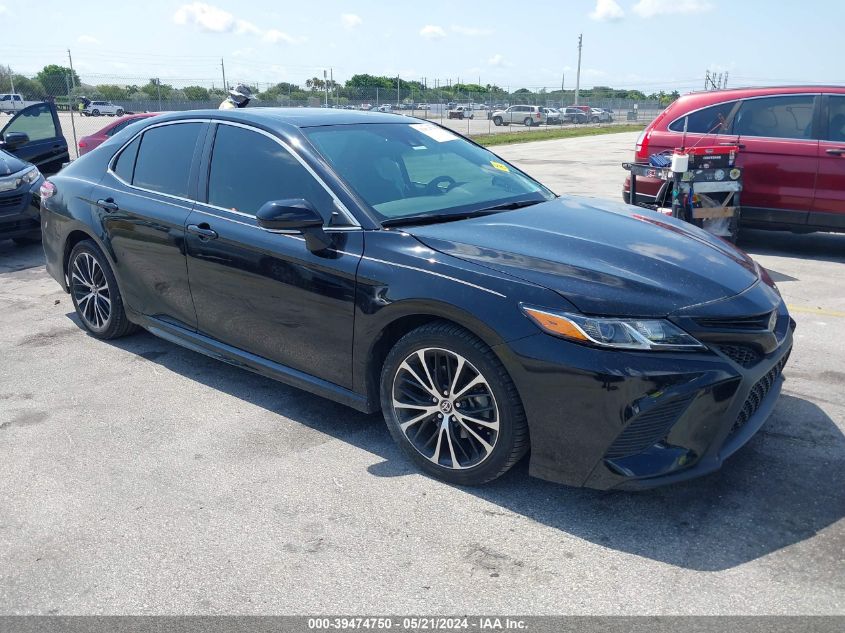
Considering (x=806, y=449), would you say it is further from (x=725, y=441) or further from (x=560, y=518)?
(x=560, y=518)

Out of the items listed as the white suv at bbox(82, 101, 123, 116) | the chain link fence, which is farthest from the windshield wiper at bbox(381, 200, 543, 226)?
the white suv at bbox(82, 101, 123, 116)

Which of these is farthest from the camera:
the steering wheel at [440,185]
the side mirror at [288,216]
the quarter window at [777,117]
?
the quarter window at [777,117]

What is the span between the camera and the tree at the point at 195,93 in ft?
119

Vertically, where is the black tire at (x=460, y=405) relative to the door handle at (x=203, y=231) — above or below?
below

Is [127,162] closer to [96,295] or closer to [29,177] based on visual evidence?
[96,295]

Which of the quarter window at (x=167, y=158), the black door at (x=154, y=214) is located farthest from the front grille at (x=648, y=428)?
the quarter window at (x=167, y=158)

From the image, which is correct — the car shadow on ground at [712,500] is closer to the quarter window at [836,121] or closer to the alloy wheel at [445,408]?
the alloy wheel at [445,408]

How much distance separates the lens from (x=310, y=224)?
11.9 ft

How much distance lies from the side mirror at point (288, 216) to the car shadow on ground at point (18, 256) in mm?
5819

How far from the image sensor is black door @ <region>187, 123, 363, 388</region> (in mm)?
3725

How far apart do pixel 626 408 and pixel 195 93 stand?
37.8 m

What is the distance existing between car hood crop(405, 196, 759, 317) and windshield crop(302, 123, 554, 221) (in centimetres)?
24

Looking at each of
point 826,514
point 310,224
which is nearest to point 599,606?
point 826,514

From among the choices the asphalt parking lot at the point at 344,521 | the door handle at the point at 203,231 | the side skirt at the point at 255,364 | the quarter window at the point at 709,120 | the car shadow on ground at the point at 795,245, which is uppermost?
the quarter window at the point at 709,120
